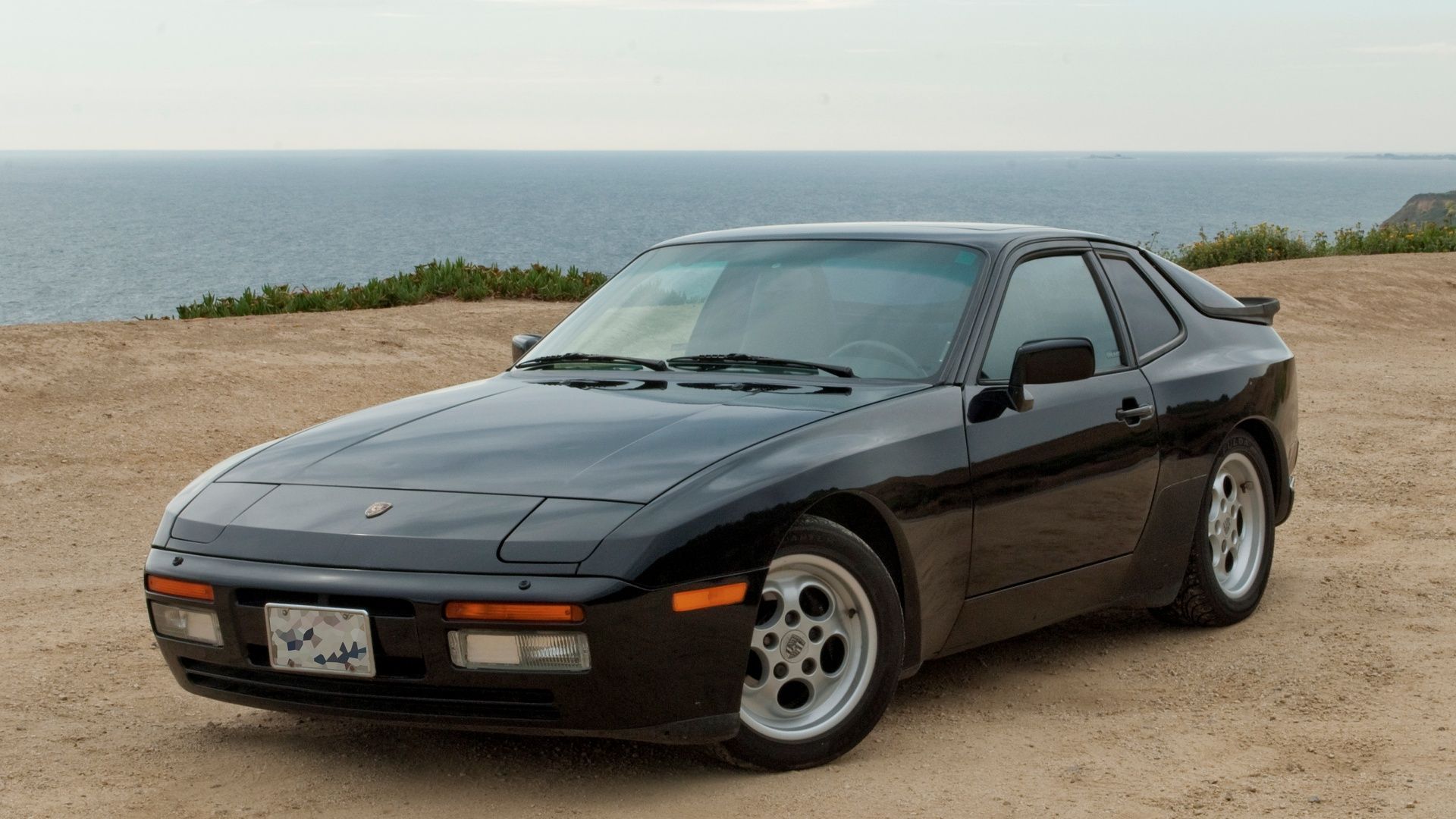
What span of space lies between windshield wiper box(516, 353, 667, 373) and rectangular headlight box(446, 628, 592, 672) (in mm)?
1561

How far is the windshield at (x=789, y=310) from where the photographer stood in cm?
507

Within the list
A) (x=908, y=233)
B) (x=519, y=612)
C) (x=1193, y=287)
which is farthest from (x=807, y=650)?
(x=1193, y=287)

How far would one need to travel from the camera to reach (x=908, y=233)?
5.49 m

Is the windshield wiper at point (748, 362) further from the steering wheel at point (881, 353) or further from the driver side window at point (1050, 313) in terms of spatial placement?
the driver side window at point (1050, 313)

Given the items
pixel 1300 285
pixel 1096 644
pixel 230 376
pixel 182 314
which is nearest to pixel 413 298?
pixel 182 314

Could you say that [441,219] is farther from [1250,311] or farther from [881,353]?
[881,353]

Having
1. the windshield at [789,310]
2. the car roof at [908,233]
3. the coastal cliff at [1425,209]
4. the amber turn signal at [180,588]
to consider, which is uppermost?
the car roof at [908,233]

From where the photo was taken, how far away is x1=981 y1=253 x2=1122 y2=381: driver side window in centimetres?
516

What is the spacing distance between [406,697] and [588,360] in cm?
179

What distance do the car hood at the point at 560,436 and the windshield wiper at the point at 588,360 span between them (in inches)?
6.1

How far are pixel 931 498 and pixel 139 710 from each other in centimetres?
255

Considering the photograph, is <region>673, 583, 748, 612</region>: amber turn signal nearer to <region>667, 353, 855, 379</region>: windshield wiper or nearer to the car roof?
<region>667, 353, 855, 379</region>: windshield wiper

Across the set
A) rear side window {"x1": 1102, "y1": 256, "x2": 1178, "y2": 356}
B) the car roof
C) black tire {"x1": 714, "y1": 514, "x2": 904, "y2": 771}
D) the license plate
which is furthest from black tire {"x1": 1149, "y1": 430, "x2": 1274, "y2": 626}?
the license plate

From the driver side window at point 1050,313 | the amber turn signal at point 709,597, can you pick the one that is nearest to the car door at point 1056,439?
the driver side window at point 1050,313
